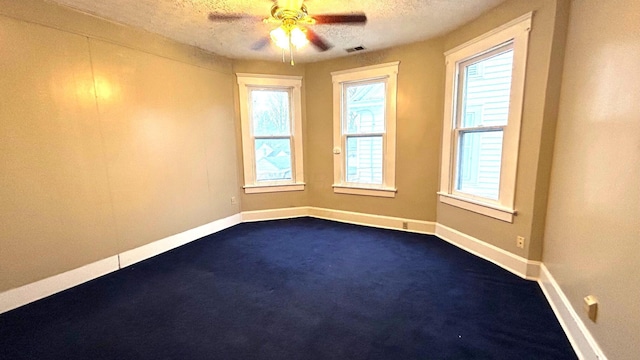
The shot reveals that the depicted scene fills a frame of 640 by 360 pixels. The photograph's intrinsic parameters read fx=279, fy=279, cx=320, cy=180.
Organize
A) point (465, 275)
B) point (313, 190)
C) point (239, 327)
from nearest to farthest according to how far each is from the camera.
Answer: point (239, 327), point (465, 275), point (313, 190)

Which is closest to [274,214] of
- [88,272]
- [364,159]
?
[364,159]

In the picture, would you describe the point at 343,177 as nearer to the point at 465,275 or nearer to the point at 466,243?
the point at 466,243

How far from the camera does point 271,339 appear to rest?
181 centimetres

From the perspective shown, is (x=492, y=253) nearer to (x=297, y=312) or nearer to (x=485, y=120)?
(x=485, y=120)

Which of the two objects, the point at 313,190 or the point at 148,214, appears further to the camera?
the point at 313,190

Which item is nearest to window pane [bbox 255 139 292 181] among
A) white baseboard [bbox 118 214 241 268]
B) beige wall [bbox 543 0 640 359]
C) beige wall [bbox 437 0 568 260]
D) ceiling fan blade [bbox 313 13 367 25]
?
white baseboard [bbox 118 214 241 268]

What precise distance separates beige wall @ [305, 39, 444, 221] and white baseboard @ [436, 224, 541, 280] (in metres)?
0.35

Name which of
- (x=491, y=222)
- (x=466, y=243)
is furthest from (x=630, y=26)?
(x=466, y=243)

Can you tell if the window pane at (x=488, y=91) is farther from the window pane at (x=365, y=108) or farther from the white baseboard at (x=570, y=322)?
the white baseboard at (x=570, y=322)

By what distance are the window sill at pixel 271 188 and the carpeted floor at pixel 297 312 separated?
139cm

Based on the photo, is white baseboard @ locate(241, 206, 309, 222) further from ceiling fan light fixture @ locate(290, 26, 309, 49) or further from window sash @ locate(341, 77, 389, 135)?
ceiling fan light fixture @ locate(290, 26, 309, 49)

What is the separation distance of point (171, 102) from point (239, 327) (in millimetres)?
2696

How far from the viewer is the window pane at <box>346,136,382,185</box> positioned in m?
4.07

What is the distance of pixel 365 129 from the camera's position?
4090 mm
